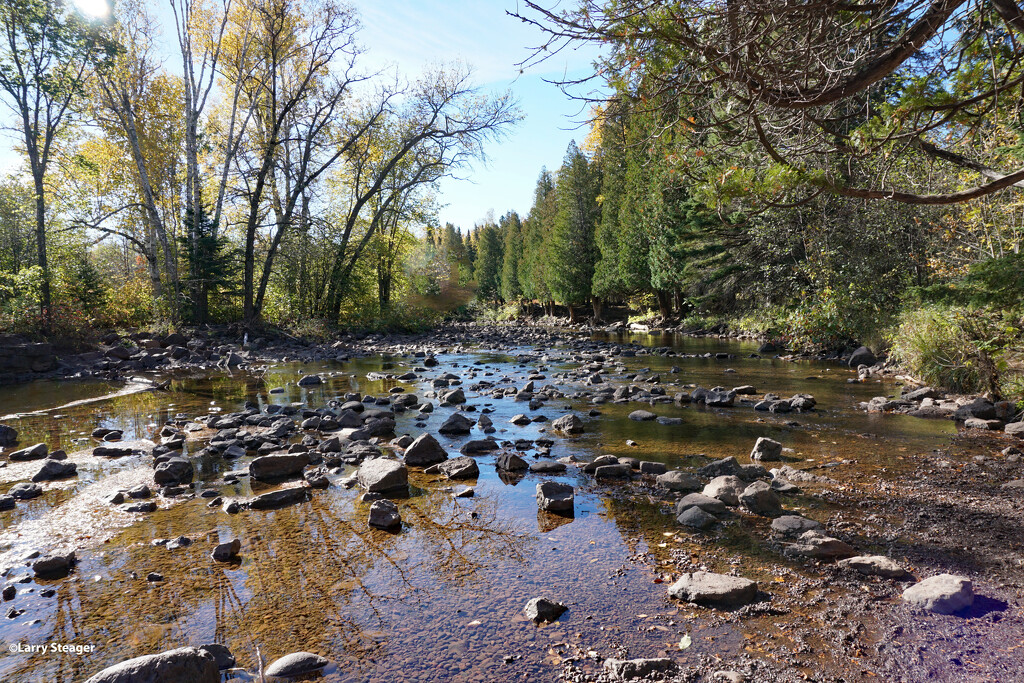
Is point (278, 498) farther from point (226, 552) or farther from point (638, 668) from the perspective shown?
point (638, 668)

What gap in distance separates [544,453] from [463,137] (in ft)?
71.6

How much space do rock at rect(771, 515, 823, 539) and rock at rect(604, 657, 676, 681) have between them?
6.14 feet

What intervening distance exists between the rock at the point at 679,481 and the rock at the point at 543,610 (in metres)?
2.18

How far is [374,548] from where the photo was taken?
3.94 m

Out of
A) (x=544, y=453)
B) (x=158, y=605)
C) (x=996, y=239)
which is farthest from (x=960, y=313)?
(x=158, y=605)

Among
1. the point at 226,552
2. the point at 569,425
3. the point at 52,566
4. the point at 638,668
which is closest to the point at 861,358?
the point at 569,425

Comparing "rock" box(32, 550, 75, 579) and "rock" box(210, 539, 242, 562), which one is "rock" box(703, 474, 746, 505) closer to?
"rock" box(210, 539, 242, 562)

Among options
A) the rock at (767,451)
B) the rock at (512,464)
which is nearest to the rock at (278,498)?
the rock at (512,464)

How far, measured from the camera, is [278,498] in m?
4.80

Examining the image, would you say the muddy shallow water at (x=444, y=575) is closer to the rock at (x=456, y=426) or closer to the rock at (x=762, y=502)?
the rock at (x=762, y=502)

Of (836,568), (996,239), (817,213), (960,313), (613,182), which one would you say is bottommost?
(836,568)

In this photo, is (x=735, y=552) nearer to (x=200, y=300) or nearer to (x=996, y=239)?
(x=996, y=239)

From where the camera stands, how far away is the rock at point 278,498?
473 centimetres

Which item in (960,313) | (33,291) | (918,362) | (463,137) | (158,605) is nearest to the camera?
(158,605)
